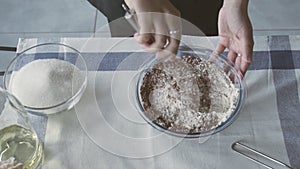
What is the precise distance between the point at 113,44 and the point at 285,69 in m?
0.31

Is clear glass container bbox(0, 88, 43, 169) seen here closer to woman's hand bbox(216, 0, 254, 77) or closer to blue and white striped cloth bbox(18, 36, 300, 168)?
blue and white striped cloth bbox(18, 36, 300, 168)

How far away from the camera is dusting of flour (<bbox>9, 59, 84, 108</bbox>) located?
666 millimetres

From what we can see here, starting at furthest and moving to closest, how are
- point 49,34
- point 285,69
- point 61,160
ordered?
point 49,34, point 285,69, point 61,160

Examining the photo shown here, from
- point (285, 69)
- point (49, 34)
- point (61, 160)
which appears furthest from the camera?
point (49, 34)

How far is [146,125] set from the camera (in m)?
0.67

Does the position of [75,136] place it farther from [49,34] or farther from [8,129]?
[49,34]

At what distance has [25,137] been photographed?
644 millimetres

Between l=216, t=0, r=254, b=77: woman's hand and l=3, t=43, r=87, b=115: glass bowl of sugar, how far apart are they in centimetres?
25

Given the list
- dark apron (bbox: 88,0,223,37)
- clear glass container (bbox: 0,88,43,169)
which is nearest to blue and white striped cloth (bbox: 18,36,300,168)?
clear glass container (bbox: 0,88,43,169)

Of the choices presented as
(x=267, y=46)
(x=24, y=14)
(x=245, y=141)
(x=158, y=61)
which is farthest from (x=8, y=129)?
(x=24, y=14)

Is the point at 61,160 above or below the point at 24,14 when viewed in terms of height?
above

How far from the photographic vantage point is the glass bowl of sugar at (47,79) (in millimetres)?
665

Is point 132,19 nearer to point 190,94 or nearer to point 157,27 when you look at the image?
point 157,27

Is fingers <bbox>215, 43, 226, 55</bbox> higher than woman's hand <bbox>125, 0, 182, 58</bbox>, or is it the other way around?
woman's hand <bbox>125, 0, 182, 58</bbox>
